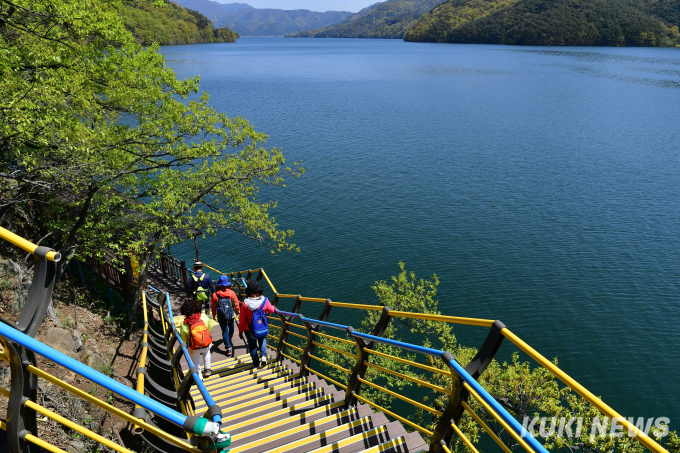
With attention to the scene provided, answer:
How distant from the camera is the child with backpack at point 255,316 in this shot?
7.12 m

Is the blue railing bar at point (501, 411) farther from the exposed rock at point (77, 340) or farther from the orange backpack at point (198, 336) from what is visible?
the exposed rock at point (77, 340)

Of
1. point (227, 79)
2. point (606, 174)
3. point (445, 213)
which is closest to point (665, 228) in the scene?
point (606, 174)

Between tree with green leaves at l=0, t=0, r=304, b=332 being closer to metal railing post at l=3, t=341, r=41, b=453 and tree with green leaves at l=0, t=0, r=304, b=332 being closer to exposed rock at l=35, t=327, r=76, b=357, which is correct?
exposed rock at l=35, t=327, r=76, b=357

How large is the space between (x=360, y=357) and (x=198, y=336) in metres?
3.02

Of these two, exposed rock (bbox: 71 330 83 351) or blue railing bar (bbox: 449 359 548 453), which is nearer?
blue railing bar (bbox: 449 359 548 453)

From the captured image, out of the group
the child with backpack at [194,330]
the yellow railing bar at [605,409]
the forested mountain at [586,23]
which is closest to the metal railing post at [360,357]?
the yellow railing bar at [605,409]

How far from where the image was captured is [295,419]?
16.4ft

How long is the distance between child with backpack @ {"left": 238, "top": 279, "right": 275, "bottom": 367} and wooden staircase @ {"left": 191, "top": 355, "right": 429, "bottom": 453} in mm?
582

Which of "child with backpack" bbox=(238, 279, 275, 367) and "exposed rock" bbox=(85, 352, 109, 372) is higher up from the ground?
"child with backpack" bbox=(238, 279, 275, 367)

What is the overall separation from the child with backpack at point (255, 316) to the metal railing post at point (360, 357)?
2.40 m

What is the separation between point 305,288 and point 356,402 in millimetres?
17062

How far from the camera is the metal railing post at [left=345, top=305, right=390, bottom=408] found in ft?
16.5

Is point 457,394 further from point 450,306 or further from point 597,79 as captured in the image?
point 597,79

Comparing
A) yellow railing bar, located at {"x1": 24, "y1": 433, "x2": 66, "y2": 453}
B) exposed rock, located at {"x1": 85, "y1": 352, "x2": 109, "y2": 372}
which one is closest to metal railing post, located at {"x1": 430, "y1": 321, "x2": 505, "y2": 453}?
yellow railing bar, located at {"x1": 24, "y1": 433, "x2": 66, "y2": 453}
